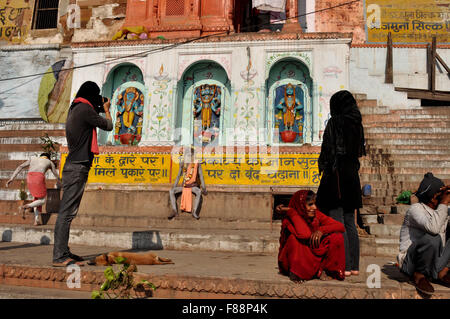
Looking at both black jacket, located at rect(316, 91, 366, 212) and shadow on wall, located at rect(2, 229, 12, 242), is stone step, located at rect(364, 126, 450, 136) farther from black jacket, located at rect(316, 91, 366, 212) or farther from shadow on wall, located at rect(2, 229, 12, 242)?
shadow on wall, located at rect(2, 229, 12, 242)

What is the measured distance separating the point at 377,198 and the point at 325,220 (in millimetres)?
4502

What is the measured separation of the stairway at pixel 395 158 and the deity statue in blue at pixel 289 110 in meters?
2.00

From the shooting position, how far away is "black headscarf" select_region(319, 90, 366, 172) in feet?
13.0

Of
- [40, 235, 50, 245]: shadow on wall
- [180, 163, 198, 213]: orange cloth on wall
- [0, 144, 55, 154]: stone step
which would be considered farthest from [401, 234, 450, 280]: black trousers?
[0, 144, 55, 154]: stone step

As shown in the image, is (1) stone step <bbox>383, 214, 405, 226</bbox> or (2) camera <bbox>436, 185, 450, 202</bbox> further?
(1) stone step <bbox>383, 214, 405, 226</bbox>

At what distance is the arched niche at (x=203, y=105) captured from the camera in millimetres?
12148

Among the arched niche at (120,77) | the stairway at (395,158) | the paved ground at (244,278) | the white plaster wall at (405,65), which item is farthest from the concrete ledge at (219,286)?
the white plaster wall at (405,65)

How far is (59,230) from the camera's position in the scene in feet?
13.1

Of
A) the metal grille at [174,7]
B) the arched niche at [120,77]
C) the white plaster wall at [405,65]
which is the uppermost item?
the metal grille at [174,7]

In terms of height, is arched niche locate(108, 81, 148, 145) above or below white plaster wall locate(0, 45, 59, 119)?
below

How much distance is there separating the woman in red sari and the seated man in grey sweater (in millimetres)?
641

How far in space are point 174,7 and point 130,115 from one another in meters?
4.28

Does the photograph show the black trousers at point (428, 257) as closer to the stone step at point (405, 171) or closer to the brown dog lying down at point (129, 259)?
the brown dog lying down at point (129, 259)

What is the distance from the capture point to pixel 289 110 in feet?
38.9
